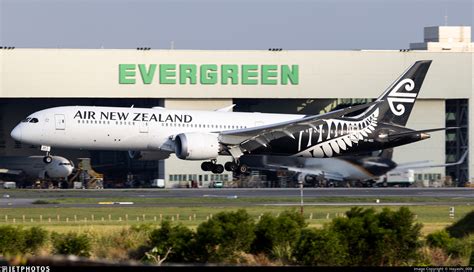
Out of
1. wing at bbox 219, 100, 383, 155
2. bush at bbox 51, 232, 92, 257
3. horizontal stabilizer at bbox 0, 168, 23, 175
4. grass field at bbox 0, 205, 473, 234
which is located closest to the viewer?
bush at bbox 51, 232, 92, 257

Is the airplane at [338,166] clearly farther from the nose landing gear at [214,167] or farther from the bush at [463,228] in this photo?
the bush at [463,228]

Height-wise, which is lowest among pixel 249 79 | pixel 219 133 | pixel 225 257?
pixel 225 257

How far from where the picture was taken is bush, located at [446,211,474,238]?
3844 centimetres

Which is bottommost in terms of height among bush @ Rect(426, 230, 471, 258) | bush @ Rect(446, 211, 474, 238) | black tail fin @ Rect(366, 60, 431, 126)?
bush @ Rect(426, 230, 471, 258)

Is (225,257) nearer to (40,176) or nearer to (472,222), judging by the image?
(472,222)

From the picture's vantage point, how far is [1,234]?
106 ft

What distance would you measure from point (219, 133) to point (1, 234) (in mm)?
34711

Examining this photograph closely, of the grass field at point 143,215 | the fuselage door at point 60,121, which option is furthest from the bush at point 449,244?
the fuselage door at point 60,121

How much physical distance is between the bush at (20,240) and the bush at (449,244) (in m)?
12.7

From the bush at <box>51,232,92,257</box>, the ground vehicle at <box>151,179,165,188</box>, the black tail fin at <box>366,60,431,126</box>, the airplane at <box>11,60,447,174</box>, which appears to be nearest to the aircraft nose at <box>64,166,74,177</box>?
the ground vehicle at <box>151,179,165,188</box>

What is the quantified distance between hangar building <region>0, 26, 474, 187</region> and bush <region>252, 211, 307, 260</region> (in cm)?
6008

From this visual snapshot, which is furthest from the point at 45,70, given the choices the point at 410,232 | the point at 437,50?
the point at 410,232

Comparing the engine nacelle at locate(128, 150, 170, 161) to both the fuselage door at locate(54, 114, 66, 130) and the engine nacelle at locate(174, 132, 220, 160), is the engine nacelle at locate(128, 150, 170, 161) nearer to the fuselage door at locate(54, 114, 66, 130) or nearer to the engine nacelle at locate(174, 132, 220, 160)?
the engine nacelle at locate(174, 132, 220, 160)

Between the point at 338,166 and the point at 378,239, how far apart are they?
184 feet
